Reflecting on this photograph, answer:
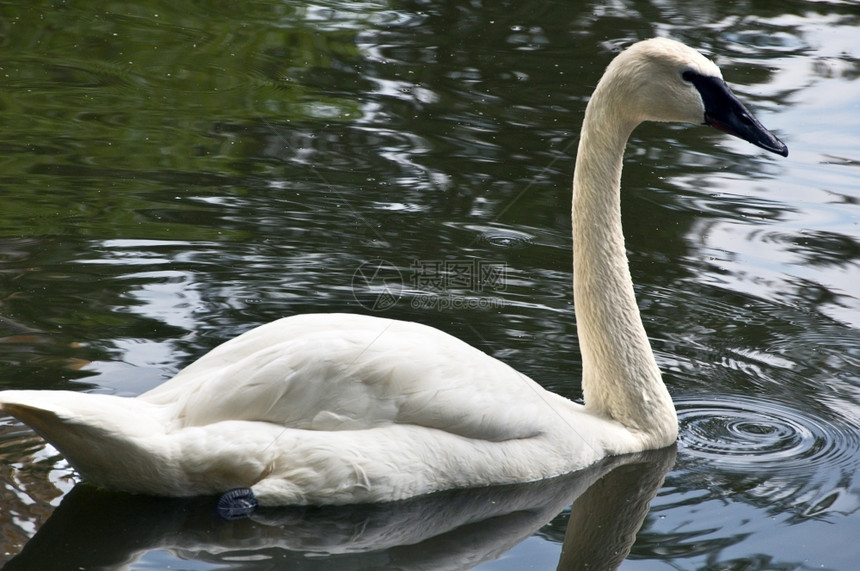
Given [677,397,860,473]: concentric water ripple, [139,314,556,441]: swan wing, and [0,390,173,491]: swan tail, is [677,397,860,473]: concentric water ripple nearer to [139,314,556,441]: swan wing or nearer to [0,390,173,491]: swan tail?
[139,314,556,441]: swan wing

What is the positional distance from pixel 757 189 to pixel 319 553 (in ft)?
21.7

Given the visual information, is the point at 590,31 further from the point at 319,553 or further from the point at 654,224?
the point at 319,553

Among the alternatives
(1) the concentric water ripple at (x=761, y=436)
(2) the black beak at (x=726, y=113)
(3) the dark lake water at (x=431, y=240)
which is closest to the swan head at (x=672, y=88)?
(2) the black beak at (x=726, y=113)

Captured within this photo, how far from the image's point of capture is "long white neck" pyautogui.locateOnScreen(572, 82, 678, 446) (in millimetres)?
6090

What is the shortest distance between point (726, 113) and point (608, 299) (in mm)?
1108

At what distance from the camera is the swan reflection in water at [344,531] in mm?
4875

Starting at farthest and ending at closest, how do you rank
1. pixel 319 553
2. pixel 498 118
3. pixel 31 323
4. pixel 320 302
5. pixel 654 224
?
pixel 498 118 < pixel 654 224 < pixel 320 302 < pixel 31 323 < pixel 319 553

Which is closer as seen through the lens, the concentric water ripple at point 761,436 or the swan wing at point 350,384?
the swan wing at point 350,384

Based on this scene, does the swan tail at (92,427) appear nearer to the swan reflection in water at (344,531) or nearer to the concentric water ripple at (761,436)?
the swan reflection in water at (344,531)

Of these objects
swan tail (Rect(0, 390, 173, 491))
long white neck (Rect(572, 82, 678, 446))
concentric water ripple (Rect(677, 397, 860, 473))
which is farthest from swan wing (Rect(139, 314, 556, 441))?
concentric water ripple (Rect(677, 397, 860, 473))

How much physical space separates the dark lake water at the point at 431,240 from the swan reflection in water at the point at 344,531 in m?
0.02

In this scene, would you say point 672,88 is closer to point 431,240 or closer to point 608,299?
→ point 608,299

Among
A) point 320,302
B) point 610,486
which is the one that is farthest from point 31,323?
point 610,486

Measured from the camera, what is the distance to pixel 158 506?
204 inches
